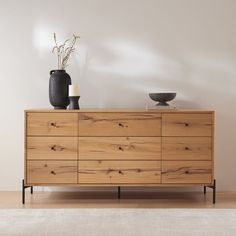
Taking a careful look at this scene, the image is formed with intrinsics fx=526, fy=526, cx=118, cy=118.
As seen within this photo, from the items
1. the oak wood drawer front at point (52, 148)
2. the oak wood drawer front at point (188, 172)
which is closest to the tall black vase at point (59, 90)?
the oak wood drawer front at point (52, 148)

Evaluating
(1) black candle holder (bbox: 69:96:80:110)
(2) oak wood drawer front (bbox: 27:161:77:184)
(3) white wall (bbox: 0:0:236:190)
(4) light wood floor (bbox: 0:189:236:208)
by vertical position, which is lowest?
(4) light wood floor (bbox: 0:189:236:208)

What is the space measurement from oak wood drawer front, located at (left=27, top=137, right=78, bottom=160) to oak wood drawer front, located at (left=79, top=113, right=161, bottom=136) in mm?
117

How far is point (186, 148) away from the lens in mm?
3891

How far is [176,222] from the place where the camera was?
3338 mm

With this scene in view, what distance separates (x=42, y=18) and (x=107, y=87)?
0.79 meters

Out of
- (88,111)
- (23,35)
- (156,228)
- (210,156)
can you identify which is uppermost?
(23,35)

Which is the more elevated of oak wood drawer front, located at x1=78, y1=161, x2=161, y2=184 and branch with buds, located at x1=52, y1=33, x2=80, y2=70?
branch with buds, located at x1=52, y1=33, x2=80, y2=70

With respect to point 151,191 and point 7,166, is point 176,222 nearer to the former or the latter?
point 151,191

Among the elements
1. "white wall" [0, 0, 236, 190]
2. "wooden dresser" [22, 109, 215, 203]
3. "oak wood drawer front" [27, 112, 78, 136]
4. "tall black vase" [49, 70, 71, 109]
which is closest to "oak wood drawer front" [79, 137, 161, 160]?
"wooden dresser" [22, 109, 215, 203]

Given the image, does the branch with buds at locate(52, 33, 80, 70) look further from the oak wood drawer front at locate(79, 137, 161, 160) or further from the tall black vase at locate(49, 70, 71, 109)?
the oak wood drawer front at locate(79, 137, 161, 160)

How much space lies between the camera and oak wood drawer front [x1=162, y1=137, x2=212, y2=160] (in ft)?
12.8

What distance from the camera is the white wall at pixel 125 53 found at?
436 cm

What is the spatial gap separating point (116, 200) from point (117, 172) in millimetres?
314

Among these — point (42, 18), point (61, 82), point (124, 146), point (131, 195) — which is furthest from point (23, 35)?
point (131, 195)
